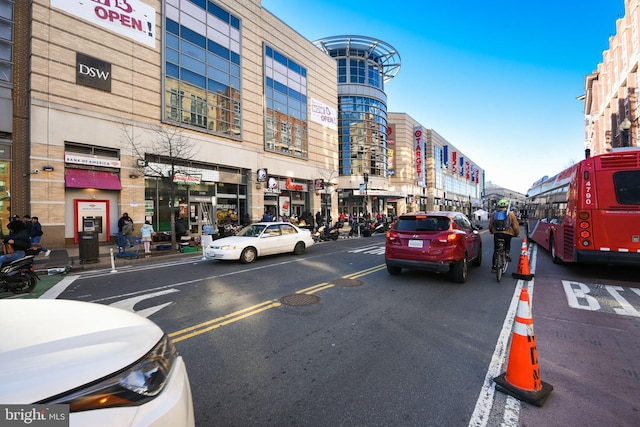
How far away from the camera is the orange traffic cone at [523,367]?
299 centimetres

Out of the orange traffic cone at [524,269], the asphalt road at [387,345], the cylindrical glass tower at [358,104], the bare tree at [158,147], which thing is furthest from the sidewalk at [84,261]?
the cylindrical glass tower at [358,104]

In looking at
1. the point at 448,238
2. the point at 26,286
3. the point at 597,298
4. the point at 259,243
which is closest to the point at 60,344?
the point at 448,238

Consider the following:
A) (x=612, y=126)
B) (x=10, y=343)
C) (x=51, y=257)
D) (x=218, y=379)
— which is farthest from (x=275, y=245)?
(x=612, y=126)

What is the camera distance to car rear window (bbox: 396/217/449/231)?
7.50 meters

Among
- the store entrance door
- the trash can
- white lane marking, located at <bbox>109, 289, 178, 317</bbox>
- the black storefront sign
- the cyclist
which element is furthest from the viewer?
the store entrance door

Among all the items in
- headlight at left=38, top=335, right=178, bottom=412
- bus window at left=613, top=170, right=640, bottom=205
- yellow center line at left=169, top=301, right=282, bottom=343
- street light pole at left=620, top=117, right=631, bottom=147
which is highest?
street light pole at left=620, top=117, right=631, bottom=147

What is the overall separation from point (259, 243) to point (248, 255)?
2.12 ft

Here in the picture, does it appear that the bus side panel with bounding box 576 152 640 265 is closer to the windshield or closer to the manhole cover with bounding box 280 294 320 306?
the manhole cover with bounding box 280 294 320 306

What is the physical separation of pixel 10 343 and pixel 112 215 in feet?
59.9

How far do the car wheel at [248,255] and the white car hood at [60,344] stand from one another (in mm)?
8256

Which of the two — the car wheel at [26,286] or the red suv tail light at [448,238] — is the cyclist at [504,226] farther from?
the car wheel at [26,286]

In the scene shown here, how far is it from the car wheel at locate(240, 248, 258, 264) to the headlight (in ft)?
29.0

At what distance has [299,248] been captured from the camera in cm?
1281

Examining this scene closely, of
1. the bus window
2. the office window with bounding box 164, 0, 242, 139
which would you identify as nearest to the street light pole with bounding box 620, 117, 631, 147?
the bus window
